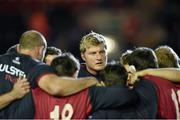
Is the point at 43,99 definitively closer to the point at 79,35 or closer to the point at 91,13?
the point at 79,35

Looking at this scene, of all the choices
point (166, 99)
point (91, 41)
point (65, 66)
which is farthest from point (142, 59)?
point (65, 66)

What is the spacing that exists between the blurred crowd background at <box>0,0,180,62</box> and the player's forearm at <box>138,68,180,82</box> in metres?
7.36

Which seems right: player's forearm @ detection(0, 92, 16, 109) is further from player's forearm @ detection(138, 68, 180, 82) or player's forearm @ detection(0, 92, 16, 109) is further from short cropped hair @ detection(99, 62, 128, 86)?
player's forearm @ detection(138, 68, 180, 82)

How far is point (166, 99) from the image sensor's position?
4.38 m

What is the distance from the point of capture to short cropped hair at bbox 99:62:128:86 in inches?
166

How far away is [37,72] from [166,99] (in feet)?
3.39

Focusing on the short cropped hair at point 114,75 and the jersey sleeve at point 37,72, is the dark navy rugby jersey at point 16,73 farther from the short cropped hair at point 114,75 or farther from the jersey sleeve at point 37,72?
the short cropped hair at point 114,75

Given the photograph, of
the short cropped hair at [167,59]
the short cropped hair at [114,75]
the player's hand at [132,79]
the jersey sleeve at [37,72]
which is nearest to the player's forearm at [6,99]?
the jersey sleeve at [37,72]

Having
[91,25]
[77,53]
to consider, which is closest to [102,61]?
[77,53]

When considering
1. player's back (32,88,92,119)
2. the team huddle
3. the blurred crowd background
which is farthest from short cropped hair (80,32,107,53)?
the blurred crowd background

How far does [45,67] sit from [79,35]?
7.84 metres

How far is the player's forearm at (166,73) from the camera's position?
4.41m

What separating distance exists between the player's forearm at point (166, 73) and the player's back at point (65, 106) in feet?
1.76

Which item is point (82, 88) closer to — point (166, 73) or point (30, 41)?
point (166, 73)
